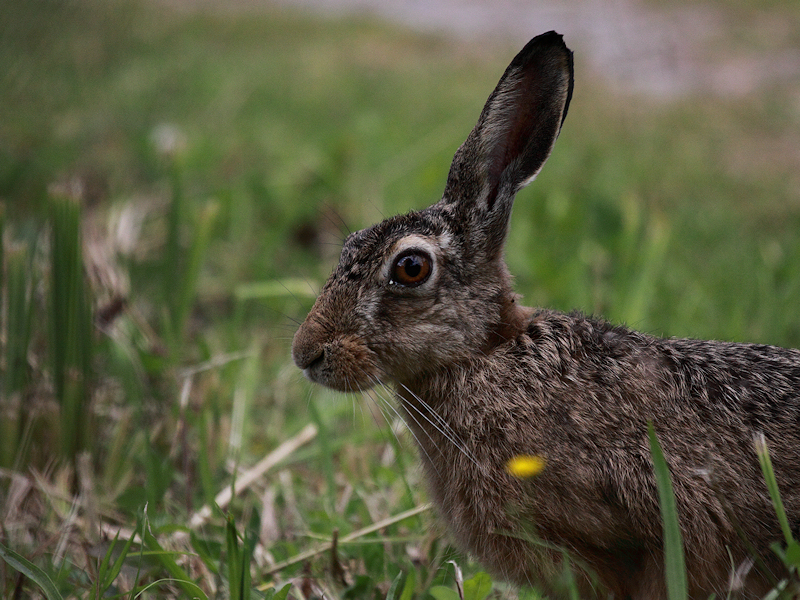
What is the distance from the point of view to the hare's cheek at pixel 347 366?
2510mm

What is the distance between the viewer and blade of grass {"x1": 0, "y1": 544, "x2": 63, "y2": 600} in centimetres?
214

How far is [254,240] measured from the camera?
5.50m

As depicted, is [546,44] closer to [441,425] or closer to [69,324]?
[441,425]

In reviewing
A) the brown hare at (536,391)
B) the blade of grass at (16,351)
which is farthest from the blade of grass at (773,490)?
the blade of grass at (16,351)

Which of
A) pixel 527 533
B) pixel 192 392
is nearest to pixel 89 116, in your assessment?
pixel 192 392

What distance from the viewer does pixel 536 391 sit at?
7.82ft

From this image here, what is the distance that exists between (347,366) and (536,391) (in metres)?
0.59

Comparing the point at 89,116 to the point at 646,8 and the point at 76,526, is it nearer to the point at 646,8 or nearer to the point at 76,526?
the point at 76,526

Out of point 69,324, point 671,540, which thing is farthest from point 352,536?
point 69,324

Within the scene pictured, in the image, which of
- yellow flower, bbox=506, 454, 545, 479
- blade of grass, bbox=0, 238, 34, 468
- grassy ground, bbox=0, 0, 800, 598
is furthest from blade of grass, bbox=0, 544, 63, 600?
yellow flower, bbox=506, 454, 545, 479

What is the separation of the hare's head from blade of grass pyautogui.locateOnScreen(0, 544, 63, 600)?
3.06ft

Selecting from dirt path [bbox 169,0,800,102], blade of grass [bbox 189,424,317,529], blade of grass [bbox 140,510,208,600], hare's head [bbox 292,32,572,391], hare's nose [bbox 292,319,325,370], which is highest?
dirt path [bbox 169,0,800,102]

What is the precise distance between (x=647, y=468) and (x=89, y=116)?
5.92 m

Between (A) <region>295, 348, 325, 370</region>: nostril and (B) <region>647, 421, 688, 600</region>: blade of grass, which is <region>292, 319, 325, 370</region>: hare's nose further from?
(B) <region>647, 421, 688, 600</region>: blade of grass
